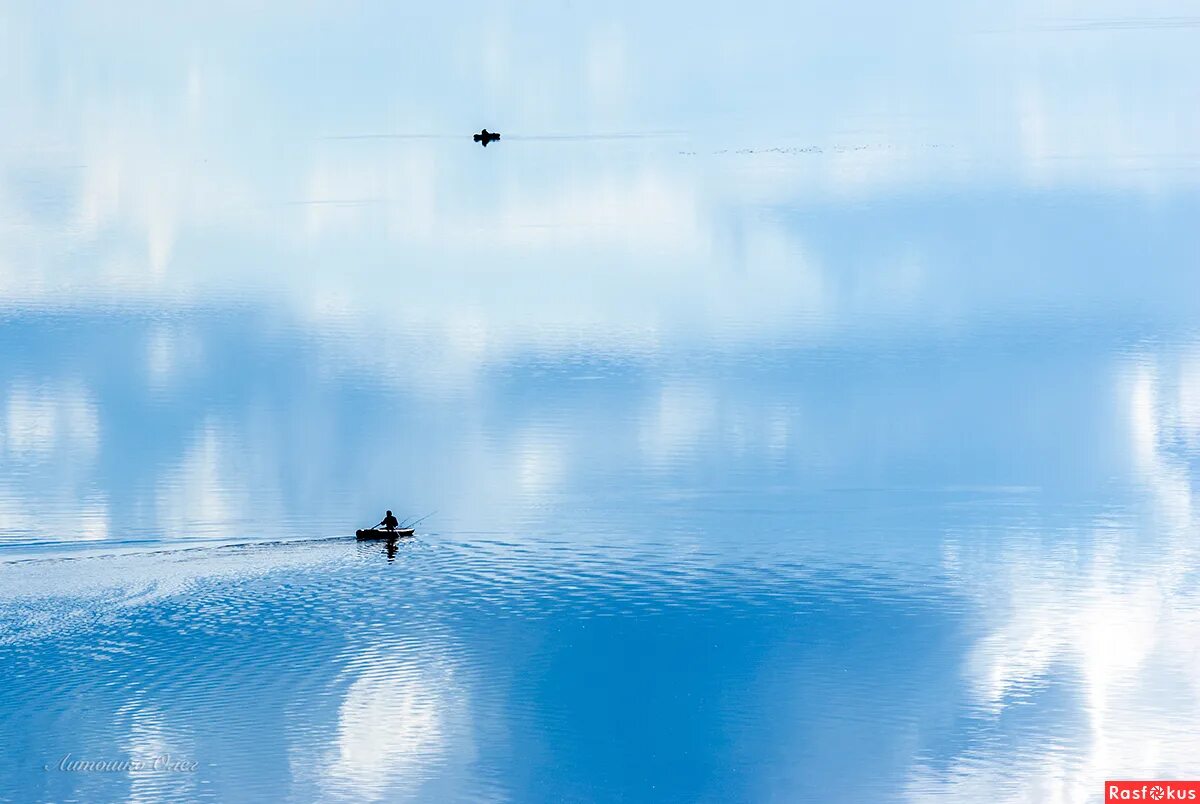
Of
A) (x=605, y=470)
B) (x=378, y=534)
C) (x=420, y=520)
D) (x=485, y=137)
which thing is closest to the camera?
(x=378, y=534)

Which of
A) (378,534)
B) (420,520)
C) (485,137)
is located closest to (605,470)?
(420,520)

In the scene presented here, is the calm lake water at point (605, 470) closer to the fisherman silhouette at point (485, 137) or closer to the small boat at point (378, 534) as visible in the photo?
the small boat at point (378, 534)

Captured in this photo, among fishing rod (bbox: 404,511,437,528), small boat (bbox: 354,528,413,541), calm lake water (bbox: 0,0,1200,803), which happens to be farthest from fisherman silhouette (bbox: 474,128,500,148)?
small boat (bbox: 354,528,413,541)

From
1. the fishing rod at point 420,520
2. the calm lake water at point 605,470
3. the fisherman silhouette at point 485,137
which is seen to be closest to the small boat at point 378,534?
the calm lake water at point 605,470

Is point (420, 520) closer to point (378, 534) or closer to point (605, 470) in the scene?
point (378, 534)

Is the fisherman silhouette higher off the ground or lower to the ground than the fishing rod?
higher

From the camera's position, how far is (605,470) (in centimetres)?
5388

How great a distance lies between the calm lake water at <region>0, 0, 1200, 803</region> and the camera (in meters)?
37.8

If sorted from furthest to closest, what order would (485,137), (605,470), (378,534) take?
(485,137) < (605,470) < (378,534)

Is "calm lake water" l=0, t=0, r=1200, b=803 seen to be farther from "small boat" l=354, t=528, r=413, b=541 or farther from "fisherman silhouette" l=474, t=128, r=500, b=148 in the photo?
"fisherman silhouette" l=474, t=128, r=500, b=148

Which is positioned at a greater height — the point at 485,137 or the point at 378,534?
the point at 485,137

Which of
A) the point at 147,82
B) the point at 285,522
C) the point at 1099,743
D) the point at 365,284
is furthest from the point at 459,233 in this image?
the point at 147,82

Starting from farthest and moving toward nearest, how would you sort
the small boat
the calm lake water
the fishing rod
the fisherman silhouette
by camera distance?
the fisherman silhouette
the fishing rod
the small boat
the calm lake water

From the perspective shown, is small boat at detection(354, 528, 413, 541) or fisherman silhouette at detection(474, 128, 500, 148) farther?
fisherman silhouette at detection(474, 128, 500, 148)
